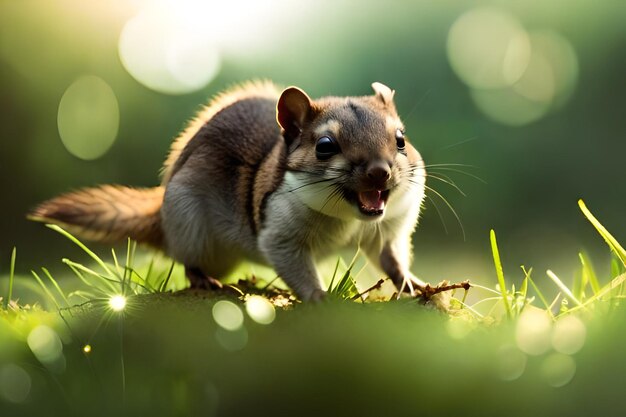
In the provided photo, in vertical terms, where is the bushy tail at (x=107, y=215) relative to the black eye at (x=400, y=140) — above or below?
below

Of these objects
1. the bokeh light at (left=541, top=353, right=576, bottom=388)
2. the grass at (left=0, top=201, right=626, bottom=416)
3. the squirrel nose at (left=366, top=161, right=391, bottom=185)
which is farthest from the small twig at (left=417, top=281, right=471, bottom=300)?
the bokeh light at (left=541, top=353, right=576, bottom=388)

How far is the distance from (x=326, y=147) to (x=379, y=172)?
0.83 feet

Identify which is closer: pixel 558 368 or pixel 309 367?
pixel 558 368

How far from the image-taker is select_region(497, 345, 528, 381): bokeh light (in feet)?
4.54

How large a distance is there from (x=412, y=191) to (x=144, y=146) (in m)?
3.21

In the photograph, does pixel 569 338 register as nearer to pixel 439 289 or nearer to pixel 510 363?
pixel 510 363

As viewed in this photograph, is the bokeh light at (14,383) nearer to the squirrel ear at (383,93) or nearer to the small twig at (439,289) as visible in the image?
the small twig at (439,289)

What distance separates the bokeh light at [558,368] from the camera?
1.39 meters

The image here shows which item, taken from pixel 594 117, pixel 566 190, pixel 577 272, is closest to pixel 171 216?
pixel 577 272

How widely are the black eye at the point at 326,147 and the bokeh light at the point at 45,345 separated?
3.80 ft

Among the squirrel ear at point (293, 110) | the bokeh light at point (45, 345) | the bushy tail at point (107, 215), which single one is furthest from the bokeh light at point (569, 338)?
the bushy tail at point (107, 215)

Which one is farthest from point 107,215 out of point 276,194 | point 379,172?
point 379,172

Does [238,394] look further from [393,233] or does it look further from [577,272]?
[577,272]

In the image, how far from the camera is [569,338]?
142cm
